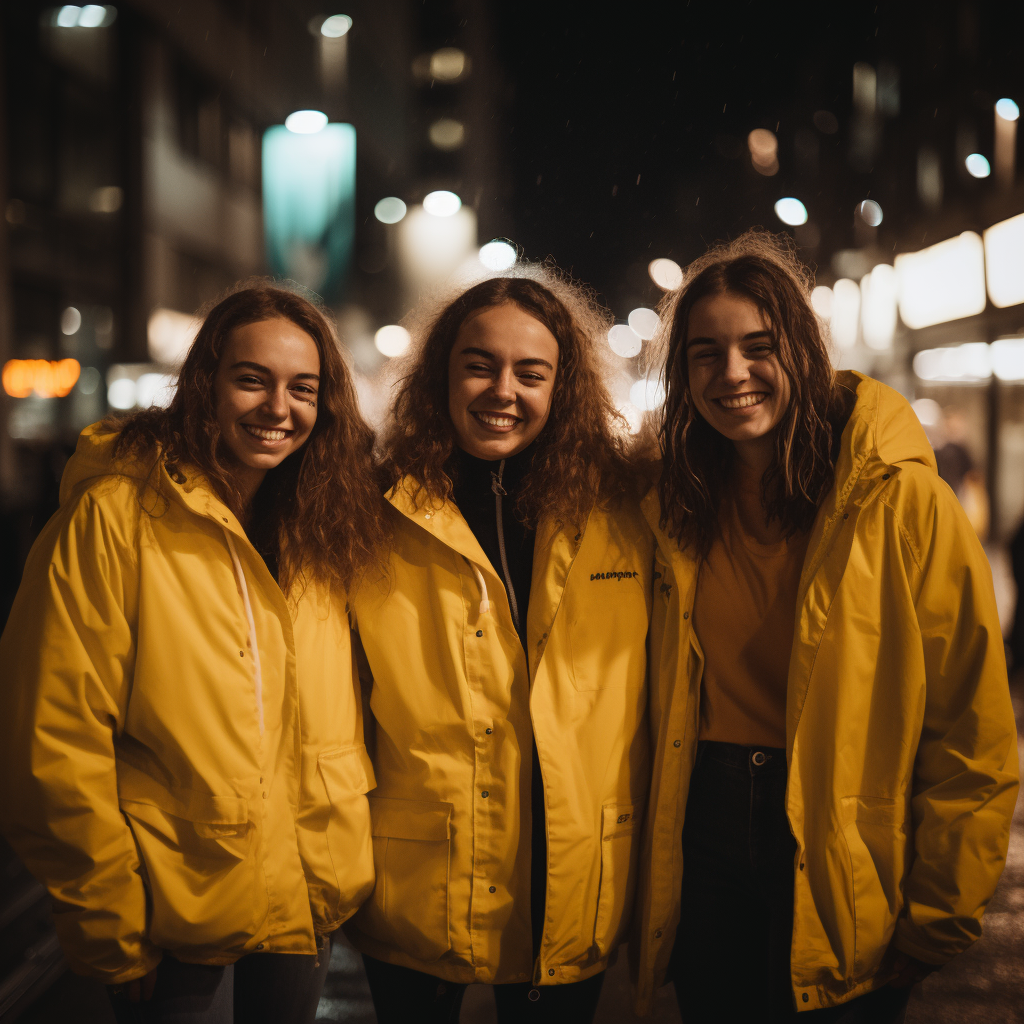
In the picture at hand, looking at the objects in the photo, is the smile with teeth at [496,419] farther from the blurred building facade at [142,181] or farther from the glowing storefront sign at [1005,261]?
the glowing storefront sign at [1005,261]

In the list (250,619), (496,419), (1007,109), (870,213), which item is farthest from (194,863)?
(870,213)

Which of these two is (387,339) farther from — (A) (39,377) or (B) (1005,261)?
(B) (1005,261)

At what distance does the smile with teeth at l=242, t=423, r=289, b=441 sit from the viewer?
5.91ft

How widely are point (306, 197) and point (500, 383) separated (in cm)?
722

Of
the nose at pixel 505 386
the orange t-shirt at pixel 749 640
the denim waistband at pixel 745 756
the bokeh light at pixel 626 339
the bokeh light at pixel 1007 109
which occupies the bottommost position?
the denim waistband at pixel 745 756

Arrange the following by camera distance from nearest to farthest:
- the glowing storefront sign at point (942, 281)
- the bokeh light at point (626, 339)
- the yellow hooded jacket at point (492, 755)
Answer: the yellow hooded jacket at point (492, 755) → the glowing storefront sign at point (942, 281) → the bokeh light at point (626, 339)

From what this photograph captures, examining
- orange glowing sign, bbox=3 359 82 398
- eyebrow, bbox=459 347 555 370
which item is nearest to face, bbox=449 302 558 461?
eyebrow, bbox=459 347 555 370

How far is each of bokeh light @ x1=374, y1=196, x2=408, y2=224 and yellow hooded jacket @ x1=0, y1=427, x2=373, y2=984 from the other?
1464cm

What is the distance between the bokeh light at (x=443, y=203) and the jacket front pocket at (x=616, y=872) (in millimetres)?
13106

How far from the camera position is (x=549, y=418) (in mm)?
2121

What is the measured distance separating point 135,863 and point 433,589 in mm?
817

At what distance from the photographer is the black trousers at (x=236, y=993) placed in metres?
1.63

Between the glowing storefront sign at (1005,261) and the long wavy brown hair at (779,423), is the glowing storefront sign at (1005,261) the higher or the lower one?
the higher one

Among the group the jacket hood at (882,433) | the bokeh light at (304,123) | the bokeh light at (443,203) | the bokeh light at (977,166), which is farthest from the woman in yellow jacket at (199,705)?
the bokeh light at (977,166)
